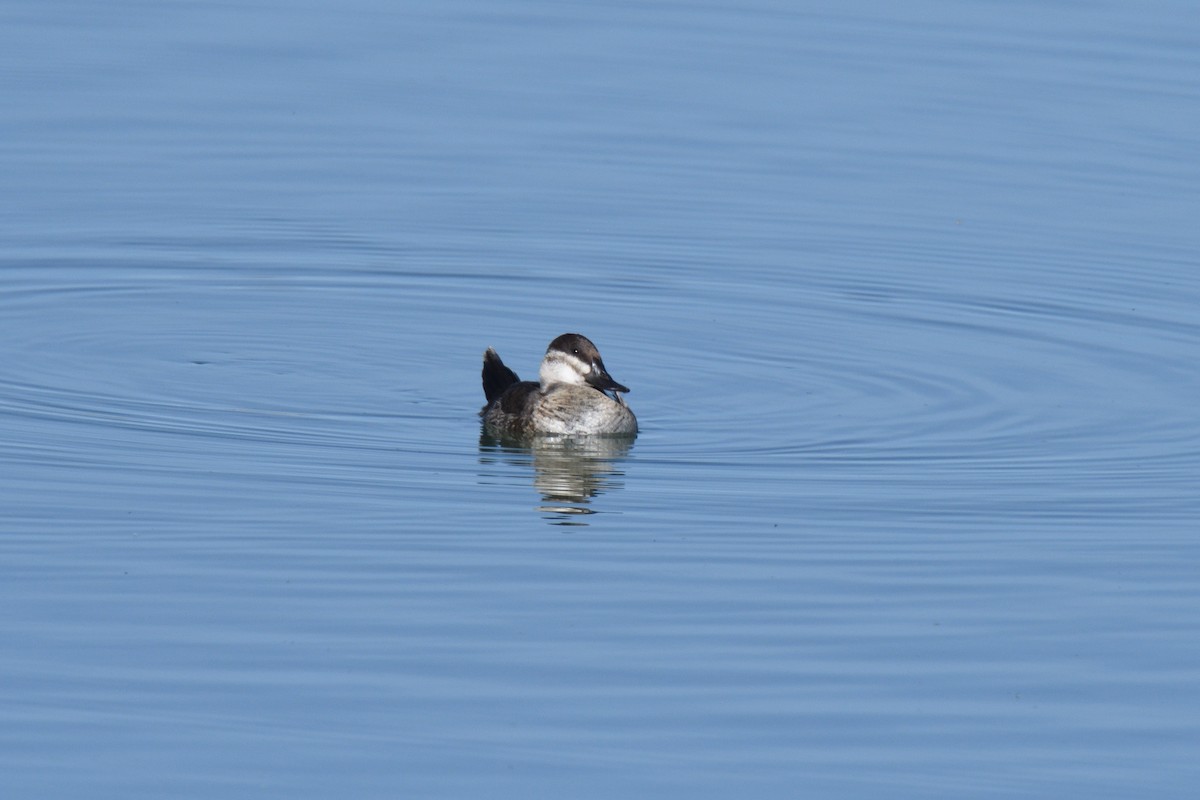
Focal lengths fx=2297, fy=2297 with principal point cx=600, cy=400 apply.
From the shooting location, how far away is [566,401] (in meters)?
16.1

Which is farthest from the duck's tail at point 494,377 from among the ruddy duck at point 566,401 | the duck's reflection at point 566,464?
the duck's reflection at point 566,464

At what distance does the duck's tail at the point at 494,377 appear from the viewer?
1680cm

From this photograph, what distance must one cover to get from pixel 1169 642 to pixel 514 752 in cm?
343

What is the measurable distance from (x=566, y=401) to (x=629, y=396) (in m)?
1.35

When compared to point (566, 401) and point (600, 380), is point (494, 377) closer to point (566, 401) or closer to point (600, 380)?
point (566, 401)

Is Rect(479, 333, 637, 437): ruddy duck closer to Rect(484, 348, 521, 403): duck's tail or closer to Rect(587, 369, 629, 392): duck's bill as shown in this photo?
Rect(587, 369, 629, 392): duck's bill

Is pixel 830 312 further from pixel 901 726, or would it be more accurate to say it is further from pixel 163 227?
pixel 901 726

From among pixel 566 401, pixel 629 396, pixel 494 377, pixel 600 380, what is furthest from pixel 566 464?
pixel 629 396

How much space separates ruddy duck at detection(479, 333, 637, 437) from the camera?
15.9 metres

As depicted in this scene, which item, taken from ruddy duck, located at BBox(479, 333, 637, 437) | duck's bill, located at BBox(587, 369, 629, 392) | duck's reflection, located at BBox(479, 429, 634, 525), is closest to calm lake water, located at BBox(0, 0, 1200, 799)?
duck's reflection, located at BBox(479, 429, 634, 525)

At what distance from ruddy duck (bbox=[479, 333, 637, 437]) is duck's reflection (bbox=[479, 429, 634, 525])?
0.09 metres

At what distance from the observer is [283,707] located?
9.35 m

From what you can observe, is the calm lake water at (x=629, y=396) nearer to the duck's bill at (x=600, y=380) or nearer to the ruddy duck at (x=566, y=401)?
the ruddy duck at (x=566, y=401)

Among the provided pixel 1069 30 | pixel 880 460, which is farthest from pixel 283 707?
pixel 1069 30
